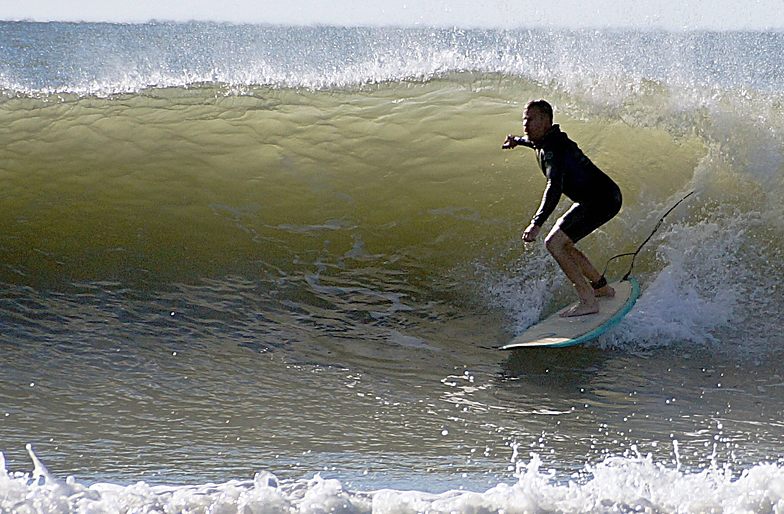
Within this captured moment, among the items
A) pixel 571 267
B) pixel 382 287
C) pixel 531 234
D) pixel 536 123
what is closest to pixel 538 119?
pixel 536 123

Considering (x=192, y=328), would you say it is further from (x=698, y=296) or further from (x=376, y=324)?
(x=698, y=296)

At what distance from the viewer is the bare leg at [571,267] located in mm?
6082

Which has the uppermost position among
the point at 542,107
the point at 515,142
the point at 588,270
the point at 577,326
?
the point at 542,107

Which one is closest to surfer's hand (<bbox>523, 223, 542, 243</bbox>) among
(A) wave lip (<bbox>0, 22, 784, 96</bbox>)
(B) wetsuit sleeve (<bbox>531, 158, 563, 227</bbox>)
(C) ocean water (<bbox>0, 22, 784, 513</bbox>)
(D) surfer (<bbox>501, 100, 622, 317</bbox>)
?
(B) wetsuit sleeve (<bbox>531, 158, 563, 227</bbox>)

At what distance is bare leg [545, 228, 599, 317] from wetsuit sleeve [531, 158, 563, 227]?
24cm

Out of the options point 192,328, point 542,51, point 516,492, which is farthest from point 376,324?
point 542,51

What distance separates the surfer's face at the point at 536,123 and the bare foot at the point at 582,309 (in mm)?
1051

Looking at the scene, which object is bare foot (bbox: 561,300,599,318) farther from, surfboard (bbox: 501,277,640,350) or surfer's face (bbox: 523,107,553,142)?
surfer's face (bbox: 523,107,553,142)

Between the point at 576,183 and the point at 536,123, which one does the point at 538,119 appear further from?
the point at 576,183

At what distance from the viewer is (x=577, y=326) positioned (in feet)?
19.9

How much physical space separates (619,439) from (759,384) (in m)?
1.32

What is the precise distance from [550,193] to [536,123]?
16.7 inches

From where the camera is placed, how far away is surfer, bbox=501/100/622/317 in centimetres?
600

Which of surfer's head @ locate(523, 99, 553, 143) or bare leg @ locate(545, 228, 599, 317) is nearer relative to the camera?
surfer's head @ locate(523, 99, 553, 143)
